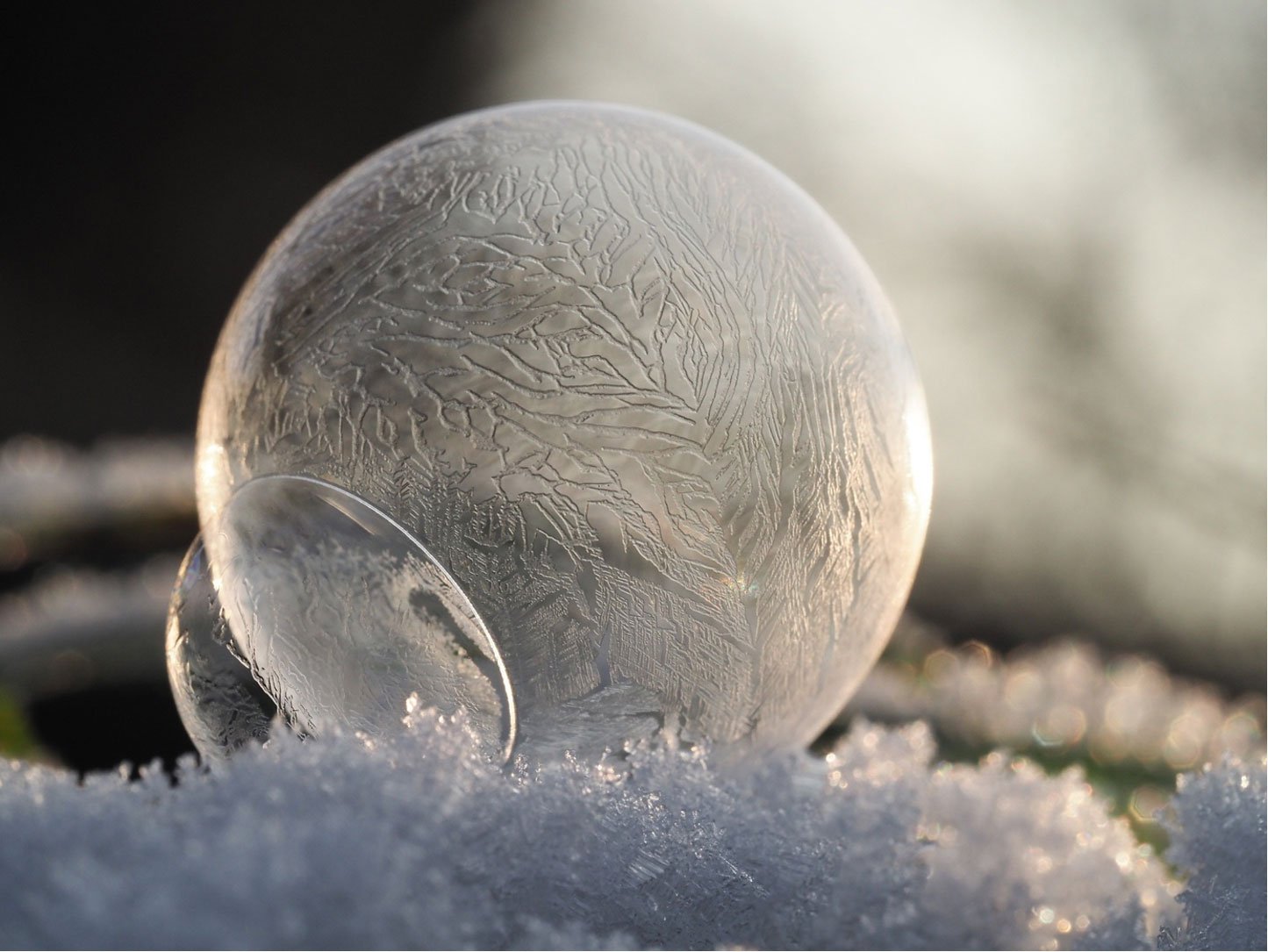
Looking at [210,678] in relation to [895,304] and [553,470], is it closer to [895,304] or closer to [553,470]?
[553,470]

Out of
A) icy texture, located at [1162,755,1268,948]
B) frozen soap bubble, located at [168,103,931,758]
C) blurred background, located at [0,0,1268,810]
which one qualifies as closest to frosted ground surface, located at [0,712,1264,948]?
icy texture, located at [1162,755,1268,948]

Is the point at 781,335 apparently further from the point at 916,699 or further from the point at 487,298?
the point at 916,699

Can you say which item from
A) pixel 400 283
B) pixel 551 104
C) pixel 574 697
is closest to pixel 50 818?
pixel 574 697

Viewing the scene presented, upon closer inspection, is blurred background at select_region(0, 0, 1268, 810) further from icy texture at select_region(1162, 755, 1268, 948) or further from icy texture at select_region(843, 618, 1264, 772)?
icy texture at select_region(1162, 755, 1268, 948)

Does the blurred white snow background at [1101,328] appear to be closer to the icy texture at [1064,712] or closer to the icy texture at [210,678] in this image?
the icy texture at [1064,712]

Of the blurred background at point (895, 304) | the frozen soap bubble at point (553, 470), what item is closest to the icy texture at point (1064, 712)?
the blurred background at point (895, 304)

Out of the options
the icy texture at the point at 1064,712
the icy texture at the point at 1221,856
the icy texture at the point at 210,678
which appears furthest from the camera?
the icy texture at the point at 1064,712
